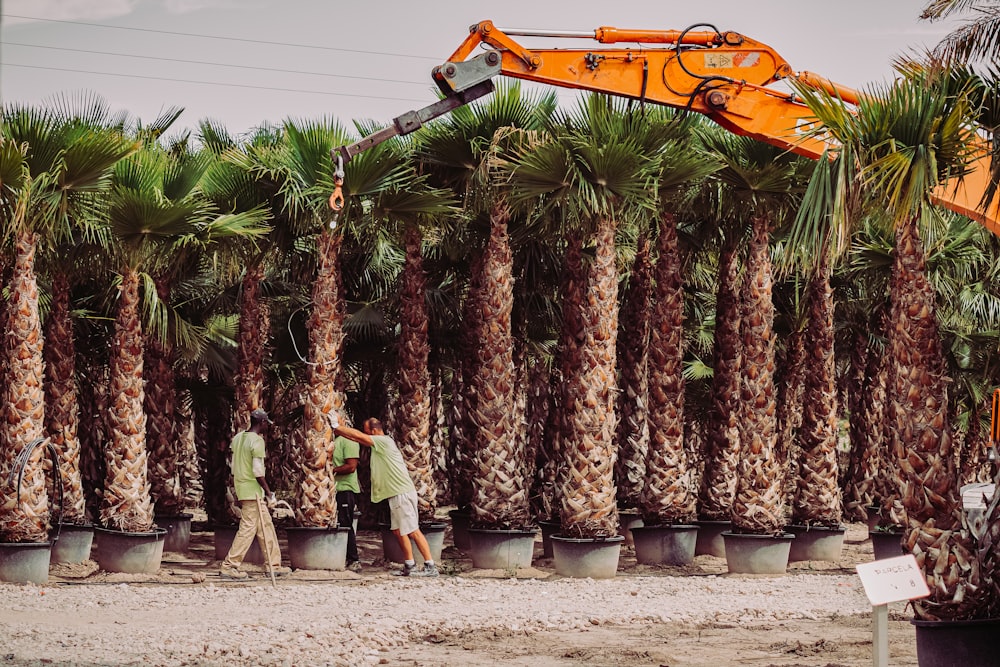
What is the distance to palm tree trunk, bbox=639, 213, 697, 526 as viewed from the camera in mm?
15945

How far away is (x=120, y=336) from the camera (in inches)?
571

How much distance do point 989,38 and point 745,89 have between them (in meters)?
5.19

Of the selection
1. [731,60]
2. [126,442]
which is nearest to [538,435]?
[126,442]

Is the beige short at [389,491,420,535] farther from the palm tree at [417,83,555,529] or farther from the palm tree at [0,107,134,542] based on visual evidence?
the palm tree at [0,107,134,542]

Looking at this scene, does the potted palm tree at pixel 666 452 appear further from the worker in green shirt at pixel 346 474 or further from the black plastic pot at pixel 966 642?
the black plastic pot at pixel 966 642

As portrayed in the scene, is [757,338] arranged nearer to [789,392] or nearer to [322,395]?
[789,392]

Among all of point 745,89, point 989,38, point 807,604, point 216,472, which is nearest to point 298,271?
point 216,472

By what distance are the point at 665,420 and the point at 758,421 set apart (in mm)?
1262

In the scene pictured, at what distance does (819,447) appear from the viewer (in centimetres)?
1639

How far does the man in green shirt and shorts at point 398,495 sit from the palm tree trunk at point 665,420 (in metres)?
3.19

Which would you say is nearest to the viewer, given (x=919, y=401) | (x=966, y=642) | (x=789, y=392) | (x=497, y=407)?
(x=966, y=642)

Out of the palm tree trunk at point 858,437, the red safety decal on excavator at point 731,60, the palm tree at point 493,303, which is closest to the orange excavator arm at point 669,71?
the red safety decal on excavator at point 731,60

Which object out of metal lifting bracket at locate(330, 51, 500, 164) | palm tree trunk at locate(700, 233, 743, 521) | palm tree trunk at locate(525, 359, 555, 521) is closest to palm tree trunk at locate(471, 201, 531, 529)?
metal lifting bracket at locate(330, 51, 500, 164)

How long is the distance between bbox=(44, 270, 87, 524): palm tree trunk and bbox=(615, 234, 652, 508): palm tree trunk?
7.51 meters
